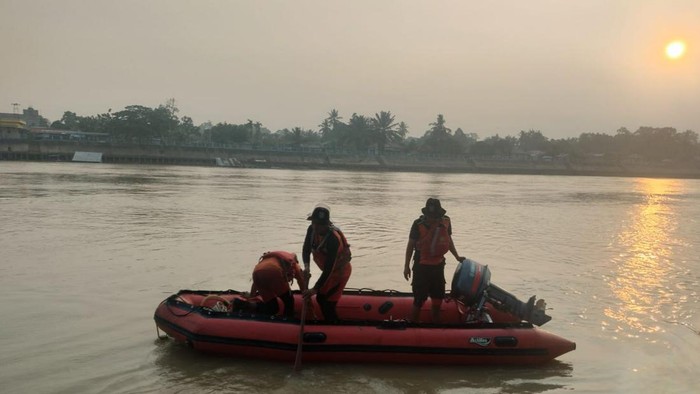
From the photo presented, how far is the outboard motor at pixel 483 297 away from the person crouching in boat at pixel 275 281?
76.1 inches

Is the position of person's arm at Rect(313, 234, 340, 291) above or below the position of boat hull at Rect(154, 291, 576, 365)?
above

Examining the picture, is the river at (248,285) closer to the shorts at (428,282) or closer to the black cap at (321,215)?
the shorts at (428,282)

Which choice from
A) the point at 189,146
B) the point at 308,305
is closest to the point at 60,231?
the point at 308,305

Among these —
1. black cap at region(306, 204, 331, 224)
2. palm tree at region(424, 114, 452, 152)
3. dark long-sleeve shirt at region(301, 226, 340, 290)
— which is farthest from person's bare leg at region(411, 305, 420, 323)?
palm tree at region(424, 114, 452, 152)


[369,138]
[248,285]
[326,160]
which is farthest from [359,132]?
[248,285]

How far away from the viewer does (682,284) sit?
11.2 m

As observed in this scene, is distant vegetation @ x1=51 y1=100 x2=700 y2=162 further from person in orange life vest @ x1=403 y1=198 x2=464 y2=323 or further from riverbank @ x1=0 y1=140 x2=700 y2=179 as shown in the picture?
person in orange life vest @ x1=403 y1=198 x2=464 y2=323

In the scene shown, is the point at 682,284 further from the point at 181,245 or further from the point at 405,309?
the point at 181,245

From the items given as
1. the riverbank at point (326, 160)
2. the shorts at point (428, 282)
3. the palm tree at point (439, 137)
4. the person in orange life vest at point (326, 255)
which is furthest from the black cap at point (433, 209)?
the palm tree at point (439, 137)

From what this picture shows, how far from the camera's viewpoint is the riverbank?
259ft

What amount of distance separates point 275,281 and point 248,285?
398 centimetres

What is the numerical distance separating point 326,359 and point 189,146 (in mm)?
88347

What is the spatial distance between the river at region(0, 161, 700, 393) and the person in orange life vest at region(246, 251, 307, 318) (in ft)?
2.30

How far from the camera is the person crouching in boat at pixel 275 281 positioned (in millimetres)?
6367
